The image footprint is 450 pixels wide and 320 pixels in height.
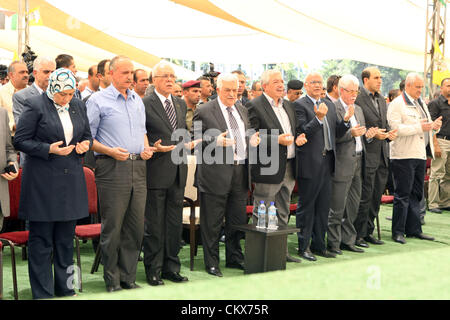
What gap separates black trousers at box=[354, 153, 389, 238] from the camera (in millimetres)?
6594

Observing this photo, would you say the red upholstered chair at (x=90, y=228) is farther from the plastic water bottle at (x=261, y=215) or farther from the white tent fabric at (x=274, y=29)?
the white tent fabric at (x=274, y=29)

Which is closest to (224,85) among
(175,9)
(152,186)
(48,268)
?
(152,186)

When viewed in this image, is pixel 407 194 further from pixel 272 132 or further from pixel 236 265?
pixel 236 265

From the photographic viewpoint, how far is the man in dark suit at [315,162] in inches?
231

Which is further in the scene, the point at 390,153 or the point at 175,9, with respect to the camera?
the point at 175,9

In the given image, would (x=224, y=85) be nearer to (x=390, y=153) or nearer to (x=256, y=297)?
(x=390, y=153)

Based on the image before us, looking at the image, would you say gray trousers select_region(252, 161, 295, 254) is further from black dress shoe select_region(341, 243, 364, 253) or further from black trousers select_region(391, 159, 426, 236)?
black trousers select_region(391, 159, 426, 236)

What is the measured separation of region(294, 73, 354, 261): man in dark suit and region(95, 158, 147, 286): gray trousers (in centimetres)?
193

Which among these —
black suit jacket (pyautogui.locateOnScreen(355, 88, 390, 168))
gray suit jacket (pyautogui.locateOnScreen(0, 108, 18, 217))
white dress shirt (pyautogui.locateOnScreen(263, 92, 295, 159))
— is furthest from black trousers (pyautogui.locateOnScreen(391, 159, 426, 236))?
gray suit jacket (pyautogui.locateOnScreen(0, 108, 18, 217))

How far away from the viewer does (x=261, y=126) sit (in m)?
5.55

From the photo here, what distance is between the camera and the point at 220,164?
17.0 feet

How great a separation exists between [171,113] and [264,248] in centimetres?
137

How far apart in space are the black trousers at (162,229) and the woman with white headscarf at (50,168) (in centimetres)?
78

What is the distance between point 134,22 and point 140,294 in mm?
19614
